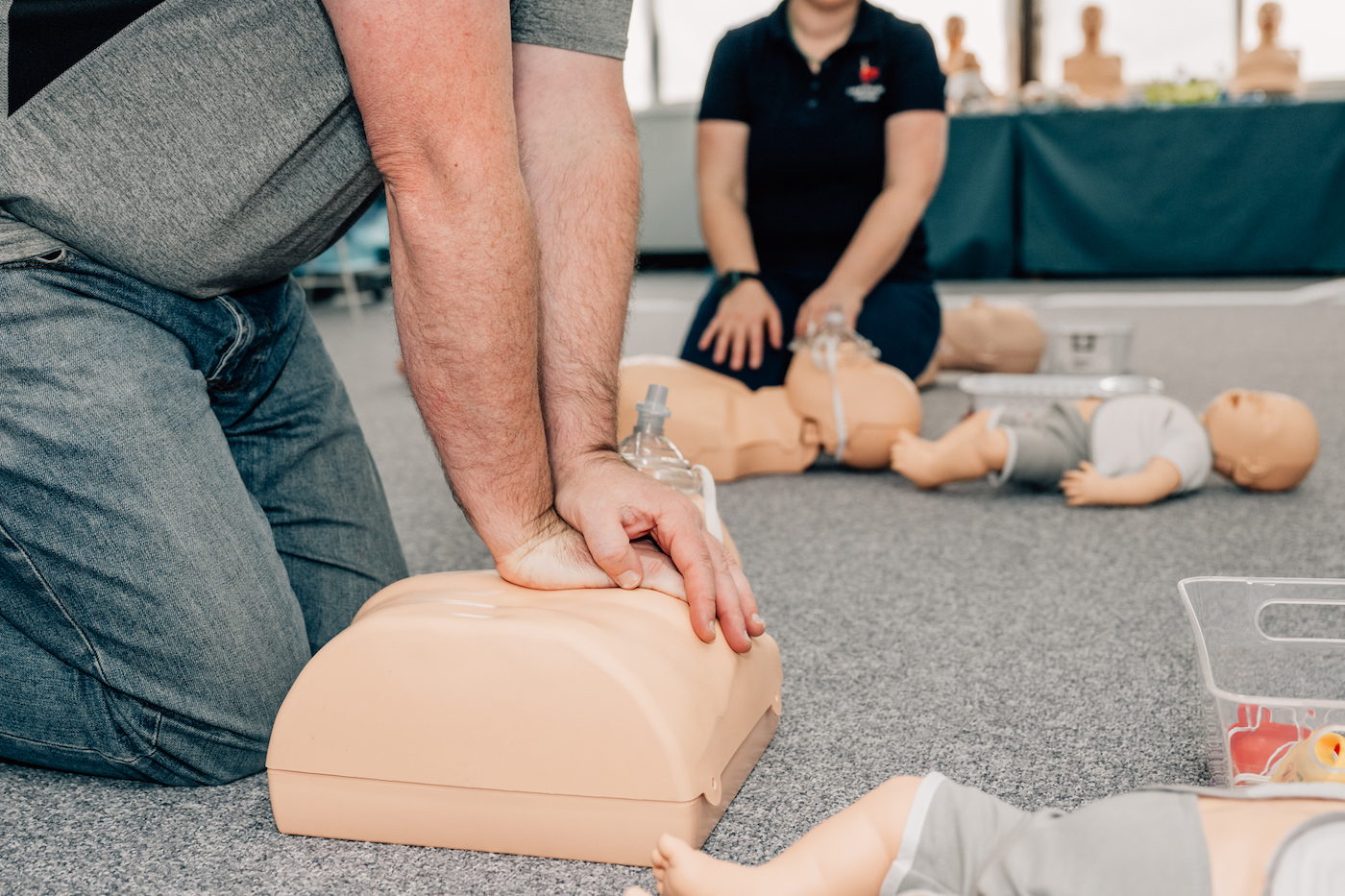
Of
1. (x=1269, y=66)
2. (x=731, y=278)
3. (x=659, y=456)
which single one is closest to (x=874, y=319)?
(x=731, y=278)

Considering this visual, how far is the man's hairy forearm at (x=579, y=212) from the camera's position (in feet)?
2.70

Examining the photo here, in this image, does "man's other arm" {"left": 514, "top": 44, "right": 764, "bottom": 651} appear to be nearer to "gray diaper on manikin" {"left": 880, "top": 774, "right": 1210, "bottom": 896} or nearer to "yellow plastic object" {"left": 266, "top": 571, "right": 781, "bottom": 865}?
"yellow plastic object" {"left": 266, "top": 571, "right": 781, "bottom": 865}

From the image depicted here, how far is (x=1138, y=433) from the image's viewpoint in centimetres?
142

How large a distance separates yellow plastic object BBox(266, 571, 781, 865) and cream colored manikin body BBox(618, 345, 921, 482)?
85cm

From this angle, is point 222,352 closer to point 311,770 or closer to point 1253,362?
point 311,770

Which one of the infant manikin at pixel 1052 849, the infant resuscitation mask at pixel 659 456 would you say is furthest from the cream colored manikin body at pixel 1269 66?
the infant manikin at pixel 1052 849

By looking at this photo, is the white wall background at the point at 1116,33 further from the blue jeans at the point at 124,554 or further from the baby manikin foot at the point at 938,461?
the blue jeans at the point at 124,554

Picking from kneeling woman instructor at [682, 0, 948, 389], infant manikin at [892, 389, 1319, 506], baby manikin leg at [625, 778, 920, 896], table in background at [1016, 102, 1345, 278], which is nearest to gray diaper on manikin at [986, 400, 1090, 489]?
infant manikin at [892, 389, 1319, 506]

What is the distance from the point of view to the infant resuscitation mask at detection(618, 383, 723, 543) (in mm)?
905

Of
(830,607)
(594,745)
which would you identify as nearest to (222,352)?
(594,745)

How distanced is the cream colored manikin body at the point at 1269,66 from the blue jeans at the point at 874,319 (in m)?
3.01

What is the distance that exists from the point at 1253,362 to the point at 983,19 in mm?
3306

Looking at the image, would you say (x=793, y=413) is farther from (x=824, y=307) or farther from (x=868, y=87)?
A: (x=868, y=87)

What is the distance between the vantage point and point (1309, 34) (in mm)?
4637
